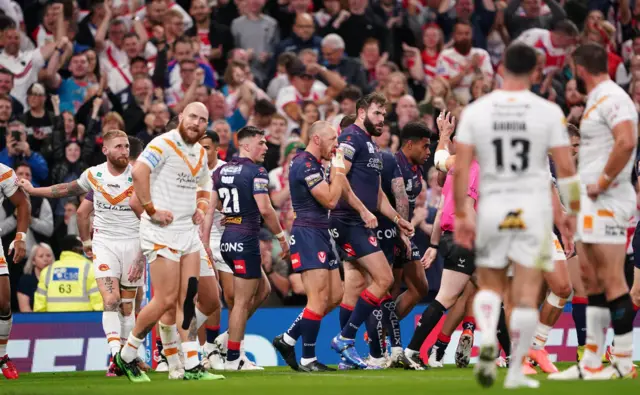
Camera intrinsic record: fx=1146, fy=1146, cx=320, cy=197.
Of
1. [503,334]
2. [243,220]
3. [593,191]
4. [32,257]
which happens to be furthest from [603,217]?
[32,257]

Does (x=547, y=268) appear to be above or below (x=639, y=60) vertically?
below

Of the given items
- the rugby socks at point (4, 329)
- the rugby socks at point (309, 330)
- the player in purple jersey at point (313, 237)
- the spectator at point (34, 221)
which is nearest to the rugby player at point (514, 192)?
the player in purple jersey at point (313, 237)

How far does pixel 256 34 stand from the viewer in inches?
874

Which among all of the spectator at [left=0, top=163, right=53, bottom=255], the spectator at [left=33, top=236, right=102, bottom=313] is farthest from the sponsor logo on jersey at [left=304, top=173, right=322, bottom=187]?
the spectator at [left=0, top=163, right=53, bottom=255]

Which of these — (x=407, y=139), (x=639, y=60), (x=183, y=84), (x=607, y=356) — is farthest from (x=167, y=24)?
(x=607, y=356)

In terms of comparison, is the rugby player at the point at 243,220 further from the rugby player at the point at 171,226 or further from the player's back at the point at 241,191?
the rugby player at the point at 171,226

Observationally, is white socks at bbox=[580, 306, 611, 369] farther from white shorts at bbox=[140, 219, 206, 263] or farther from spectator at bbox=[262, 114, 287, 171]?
spectator at bbox=[262, 114, 287, 171]

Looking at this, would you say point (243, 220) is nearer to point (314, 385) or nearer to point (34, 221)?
point (314, 385)

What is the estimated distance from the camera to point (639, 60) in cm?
2223

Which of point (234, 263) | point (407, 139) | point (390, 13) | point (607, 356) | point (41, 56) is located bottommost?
point (607, 356)

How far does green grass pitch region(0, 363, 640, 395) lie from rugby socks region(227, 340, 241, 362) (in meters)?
0.85

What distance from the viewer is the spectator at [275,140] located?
19.7m

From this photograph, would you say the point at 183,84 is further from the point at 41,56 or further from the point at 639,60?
the point at 639,60

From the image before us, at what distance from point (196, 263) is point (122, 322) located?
3.13 metres
